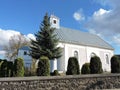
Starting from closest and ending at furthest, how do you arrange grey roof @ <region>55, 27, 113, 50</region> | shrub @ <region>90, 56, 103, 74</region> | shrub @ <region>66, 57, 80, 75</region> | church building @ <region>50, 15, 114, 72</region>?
1. shrub @ <region>66, 57, 80, 75</region>
2. shrub @ <region>90, 56, 103, 74</region>
3. church building @ <region>50, 15, 114, 72</region>
4. grey roof @ <region>55, 27, 113, 50</region>

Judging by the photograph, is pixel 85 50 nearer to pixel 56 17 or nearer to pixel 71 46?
pixel 71 46

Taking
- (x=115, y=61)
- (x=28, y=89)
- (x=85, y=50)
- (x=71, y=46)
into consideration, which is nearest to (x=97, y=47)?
(x=85, y=50)

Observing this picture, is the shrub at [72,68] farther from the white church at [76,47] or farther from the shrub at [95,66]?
the white church at [76,47]

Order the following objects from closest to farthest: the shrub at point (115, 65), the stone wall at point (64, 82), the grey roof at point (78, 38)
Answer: the stone wall at point (64, 82) → the shrub at point (115, 65) → the grey roof at point (78, 38)

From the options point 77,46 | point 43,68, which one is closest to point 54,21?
point 77,46

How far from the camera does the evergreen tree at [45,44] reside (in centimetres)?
2192

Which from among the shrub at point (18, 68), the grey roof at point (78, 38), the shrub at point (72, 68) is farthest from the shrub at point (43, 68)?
the grey roof at point (78, 38)

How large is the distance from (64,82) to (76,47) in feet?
72.0

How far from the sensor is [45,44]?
2258cm

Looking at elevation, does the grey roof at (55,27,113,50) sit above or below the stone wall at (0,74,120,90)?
above

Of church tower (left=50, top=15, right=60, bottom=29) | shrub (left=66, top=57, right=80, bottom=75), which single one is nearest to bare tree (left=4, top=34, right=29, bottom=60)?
church tower (left=50, top=15, right=60, bottom=29)

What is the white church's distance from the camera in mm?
30250

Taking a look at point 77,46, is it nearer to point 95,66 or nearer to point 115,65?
point 115,65

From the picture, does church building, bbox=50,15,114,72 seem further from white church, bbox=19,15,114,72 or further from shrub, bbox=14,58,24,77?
shrub, bbox=14,58,24,77
